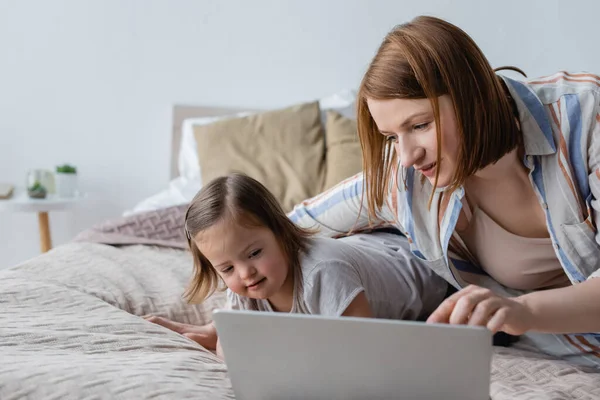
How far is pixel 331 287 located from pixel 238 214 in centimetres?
22

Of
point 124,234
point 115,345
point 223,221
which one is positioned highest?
point 223,221

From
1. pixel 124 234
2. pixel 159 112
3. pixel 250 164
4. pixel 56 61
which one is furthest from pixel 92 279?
pixel 56 61

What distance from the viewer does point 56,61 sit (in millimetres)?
3275

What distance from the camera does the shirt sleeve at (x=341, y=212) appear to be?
1.59 metres

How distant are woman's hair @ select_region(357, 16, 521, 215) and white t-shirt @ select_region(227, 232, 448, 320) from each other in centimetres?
30

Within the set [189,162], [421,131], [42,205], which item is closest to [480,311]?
[421,131]

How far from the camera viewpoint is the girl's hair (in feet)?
4.60

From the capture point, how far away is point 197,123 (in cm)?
289

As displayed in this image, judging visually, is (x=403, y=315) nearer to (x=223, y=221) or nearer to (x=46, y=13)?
(x=223, y=221)

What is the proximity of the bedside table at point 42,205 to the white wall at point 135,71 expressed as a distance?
0.85 ft

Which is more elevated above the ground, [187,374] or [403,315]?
[187,374]

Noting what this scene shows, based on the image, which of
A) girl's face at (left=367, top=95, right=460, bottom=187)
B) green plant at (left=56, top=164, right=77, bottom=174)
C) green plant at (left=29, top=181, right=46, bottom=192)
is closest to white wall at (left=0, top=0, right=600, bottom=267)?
green plant at (left=56, top=164, right=77, bottom=174)

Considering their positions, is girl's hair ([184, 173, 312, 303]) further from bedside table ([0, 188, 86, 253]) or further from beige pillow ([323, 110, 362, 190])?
bedside table ([0, 188, 86, 253])

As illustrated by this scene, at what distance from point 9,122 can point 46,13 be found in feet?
1.70
